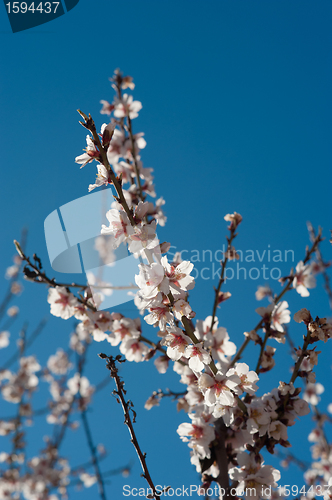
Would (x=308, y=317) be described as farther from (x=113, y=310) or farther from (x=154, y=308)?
(x=113, y=310)

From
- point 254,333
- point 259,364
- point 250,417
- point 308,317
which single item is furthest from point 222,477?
point 308,317

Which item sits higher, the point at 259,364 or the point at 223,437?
the point at 259,364

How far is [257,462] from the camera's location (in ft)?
5.32

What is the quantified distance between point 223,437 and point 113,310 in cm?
101

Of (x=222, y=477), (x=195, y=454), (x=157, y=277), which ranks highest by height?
(x=157, y=277)

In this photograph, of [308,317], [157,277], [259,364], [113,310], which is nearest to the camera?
[157,277]

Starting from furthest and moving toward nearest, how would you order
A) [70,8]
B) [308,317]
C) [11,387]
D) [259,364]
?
[11,387] → [70,8] → [259,364] → [308,317]

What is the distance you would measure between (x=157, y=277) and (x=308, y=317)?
75cm

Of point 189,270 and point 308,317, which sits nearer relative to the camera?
point 189,270

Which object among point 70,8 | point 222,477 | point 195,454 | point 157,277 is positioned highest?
point 70,8

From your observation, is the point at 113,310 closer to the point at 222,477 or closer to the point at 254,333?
the point at 254,333

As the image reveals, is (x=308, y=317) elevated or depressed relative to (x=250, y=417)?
elevated

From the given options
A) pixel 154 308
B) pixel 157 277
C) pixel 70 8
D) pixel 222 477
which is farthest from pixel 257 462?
pixel 70 8

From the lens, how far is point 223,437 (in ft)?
5.94
